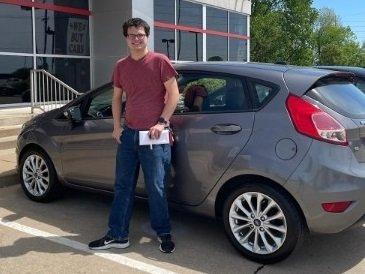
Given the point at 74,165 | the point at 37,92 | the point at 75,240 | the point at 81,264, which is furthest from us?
the point at 37,92

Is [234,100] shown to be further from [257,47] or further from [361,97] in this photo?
[257,47]

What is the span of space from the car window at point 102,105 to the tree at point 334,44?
2460 inches

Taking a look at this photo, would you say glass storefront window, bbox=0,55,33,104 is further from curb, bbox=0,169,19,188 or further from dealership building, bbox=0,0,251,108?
curb, bbox=0,169,19,188

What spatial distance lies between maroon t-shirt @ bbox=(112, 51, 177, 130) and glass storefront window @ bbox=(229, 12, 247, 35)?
1780 centimetres

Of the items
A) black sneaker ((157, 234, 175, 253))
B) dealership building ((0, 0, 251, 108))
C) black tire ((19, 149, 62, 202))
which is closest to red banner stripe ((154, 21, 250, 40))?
dealership building ((0, 0, 251, 108))

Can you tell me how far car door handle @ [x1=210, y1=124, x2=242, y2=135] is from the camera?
4104 mm

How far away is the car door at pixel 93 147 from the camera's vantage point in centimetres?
493

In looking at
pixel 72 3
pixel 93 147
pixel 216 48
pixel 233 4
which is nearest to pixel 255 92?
pixel 93 147

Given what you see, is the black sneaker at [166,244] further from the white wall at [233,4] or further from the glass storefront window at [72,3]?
the white wall at [233,4]

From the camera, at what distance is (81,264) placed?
4.01m

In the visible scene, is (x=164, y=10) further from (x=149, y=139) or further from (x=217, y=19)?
(x=149, y=139)

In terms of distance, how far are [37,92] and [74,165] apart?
514 cm

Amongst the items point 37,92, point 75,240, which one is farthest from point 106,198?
point 37,92

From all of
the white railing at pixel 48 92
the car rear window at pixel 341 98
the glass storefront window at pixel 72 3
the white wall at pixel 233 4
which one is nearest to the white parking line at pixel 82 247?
the car rear window at pixel 341 98
